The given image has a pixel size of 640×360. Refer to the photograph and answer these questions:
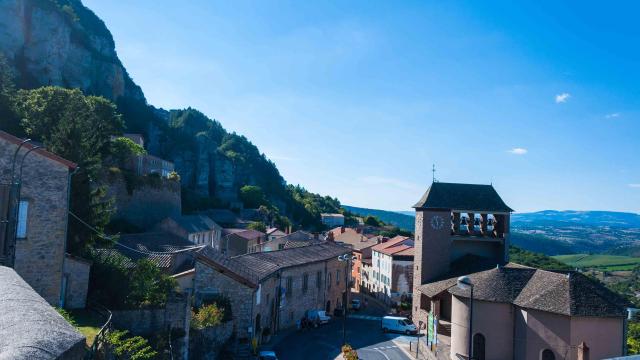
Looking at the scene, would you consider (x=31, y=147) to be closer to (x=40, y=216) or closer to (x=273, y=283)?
(x=40, y=216)

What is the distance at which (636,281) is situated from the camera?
109688 millimetres

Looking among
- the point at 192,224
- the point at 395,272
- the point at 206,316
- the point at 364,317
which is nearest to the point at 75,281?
the point at 206,316

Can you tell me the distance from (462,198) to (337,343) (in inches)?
707

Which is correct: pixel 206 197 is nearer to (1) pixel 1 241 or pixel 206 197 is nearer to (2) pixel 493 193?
(2) pixel 493 193

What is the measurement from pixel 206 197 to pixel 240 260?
75.0 metres

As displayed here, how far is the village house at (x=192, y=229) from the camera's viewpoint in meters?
49.6

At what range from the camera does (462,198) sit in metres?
43.3

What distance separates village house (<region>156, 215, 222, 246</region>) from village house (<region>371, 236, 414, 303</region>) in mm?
22106

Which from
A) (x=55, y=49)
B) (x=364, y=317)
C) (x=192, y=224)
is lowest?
(x=364, y=317)

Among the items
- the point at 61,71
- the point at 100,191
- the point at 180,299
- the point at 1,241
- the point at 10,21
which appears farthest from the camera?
the point at 61,71

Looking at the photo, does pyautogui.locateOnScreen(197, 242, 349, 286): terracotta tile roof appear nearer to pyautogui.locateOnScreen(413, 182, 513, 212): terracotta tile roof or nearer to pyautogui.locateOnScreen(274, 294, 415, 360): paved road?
pyautogui.locateOnScreen(274, 294, 415, 360): paved road

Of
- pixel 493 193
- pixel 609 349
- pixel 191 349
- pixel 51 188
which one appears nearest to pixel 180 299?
pixel 191 349

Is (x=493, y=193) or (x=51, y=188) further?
(x=493, y=193)

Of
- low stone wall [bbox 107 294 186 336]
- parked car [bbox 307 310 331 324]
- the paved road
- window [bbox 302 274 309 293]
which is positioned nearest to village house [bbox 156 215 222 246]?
window [bbox 302 274 309 293]
